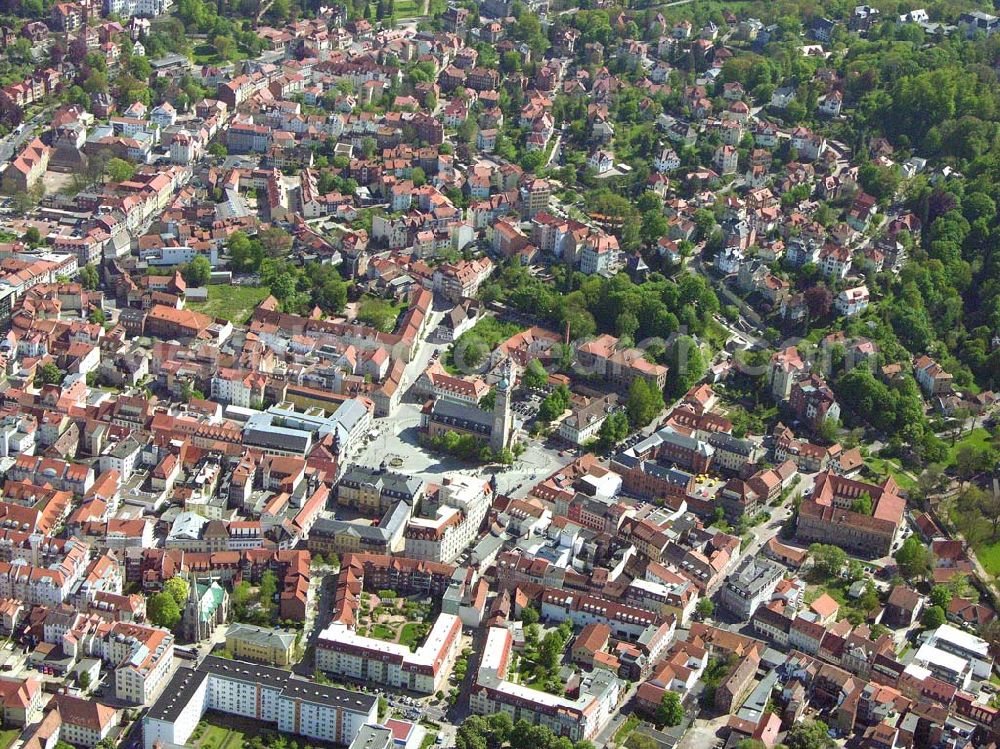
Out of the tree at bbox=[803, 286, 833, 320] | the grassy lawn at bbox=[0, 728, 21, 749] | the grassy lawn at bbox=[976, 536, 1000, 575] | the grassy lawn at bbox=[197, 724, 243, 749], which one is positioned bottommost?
the grassy lawn at bbox=[0, 728, 21, 749]

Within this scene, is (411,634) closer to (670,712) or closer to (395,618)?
(395,618)

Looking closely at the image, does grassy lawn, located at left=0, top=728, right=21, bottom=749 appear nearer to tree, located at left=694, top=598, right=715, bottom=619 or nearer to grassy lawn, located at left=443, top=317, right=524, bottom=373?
tree, located at left=694, top=598, right=715, bottom=619

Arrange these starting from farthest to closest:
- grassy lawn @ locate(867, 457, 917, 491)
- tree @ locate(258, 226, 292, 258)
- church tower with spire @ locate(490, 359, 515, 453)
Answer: tree @ locate(258, 226, 292, 258) < grassy lawn @ locate(867, 457, 917, 491) < church tower with spire @ locate(490, 359, 515, 453)

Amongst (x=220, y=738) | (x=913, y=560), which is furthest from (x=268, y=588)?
(x=913, y=560)

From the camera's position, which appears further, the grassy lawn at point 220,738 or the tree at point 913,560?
the tree at point 913,560

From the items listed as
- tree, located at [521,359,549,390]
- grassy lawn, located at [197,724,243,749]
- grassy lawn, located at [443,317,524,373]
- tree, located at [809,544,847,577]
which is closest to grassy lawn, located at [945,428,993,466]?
tree, located at [809,544,847,577]

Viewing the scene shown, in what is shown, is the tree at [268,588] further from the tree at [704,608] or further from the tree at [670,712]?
the tree at [704,608]

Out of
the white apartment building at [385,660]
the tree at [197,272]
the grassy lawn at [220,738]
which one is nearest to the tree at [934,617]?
the white apartment building at [385,660]
